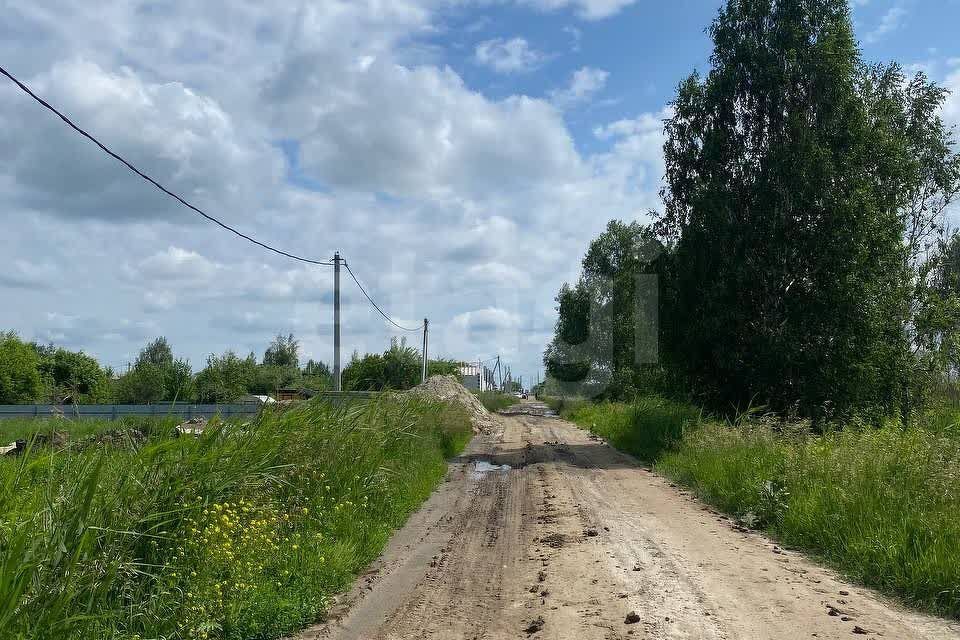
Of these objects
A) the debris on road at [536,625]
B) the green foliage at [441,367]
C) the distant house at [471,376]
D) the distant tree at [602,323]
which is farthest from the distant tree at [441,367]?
the debris on road at [536,625]

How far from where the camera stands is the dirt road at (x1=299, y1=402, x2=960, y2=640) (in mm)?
5605

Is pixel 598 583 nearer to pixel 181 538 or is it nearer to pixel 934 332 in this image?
pixel 181 538

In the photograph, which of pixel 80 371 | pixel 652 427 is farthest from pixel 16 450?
pixel 80 371

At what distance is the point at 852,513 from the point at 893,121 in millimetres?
18690

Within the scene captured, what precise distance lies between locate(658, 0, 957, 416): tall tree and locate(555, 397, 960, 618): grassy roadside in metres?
4.99

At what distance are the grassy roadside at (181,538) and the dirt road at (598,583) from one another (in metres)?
0.51

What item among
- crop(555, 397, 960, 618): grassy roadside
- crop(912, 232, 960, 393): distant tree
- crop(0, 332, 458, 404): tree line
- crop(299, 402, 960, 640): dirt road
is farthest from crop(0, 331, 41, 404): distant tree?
crop(912, 232, 960, 393): distant tree

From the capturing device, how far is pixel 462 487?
46.1 ft

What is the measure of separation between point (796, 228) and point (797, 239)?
12.2 inches

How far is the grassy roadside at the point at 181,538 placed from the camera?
4.37m

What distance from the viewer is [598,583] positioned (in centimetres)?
675

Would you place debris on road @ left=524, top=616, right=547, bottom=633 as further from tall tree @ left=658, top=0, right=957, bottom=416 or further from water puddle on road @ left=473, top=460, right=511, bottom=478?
tall tree @ left=658, top=0, right=957, bottom=416

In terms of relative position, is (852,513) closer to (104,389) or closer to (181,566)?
(181,566)

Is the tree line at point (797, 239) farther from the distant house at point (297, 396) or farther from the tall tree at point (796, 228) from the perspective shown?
the distant house at point (297, 396)
